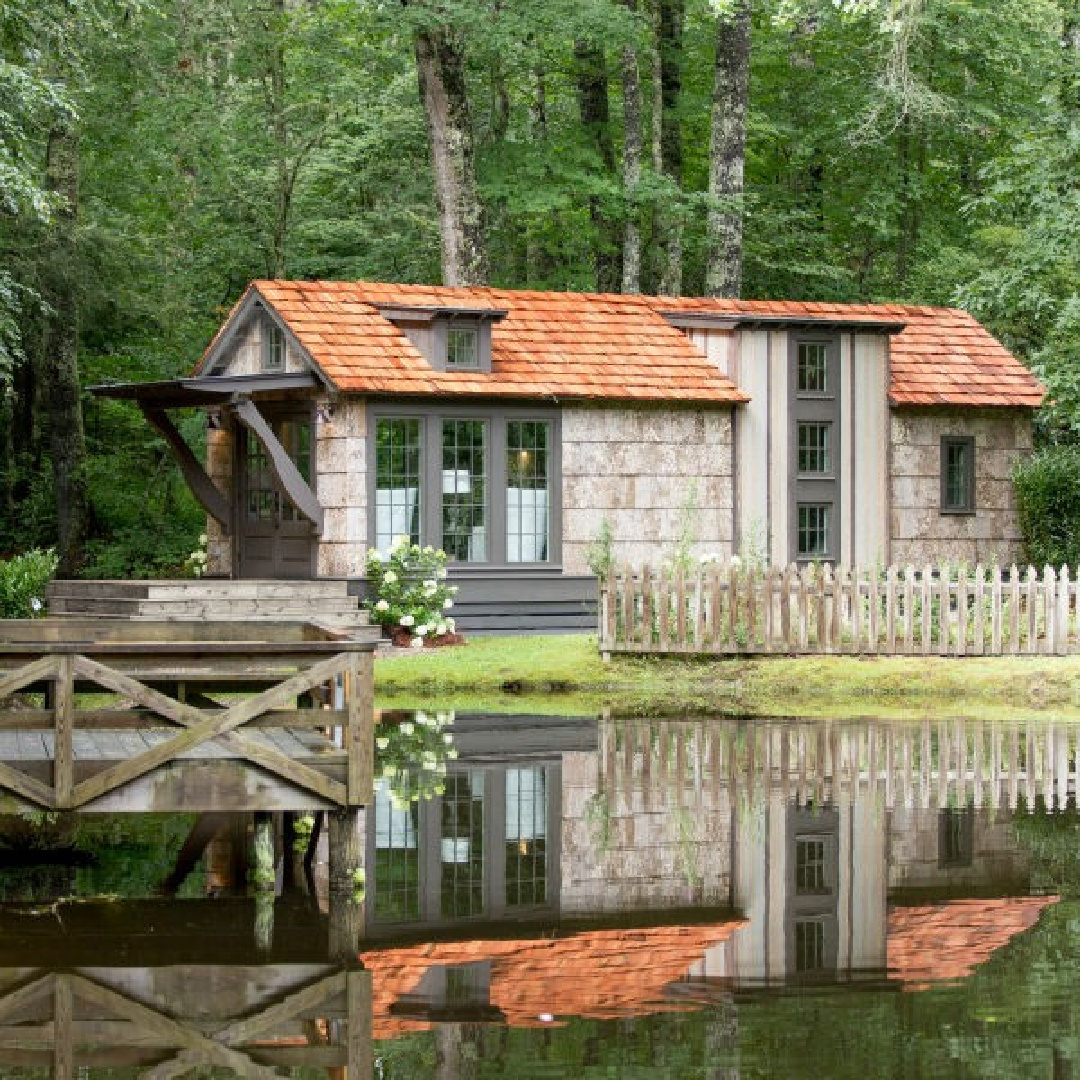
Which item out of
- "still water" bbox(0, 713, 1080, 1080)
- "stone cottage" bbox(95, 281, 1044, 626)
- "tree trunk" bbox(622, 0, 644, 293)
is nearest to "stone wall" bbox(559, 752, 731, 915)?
"still water" bbox(0, 713, 1080, 1080)

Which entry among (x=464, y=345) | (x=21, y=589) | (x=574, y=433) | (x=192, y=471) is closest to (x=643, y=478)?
(x=574, y=433)

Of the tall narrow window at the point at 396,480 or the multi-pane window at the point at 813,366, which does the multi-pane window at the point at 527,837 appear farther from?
the multi-pane window at the point at 813,366

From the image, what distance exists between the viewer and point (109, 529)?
36.7m

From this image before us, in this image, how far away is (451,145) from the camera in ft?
107

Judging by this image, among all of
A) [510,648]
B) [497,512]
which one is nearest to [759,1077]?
[510,648]

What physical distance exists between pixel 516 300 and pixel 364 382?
4160 millimetres

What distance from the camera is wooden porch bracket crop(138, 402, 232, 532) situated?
1143 inches

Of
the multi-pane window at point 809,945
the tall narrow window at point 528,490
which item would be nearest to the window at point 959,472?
the tall narrow window at point 528,490

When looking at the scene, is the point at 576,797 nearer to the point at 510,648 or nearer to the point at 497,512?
the point at 510,648

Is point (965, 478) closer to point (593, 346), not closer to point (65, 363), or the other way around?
point (593, 346)

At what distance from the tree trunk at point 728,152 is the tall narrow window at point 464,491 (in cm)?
1000

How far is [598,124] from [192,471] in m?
14.1

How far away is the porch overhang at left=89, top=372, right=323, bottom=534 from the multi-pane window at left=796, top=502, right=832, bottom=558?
749cm

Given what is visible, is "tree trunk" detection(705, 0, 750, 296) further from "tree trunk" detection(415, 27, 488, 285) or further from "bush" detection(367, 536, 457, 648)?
"bush" detection(367, 536, 457, 648)
